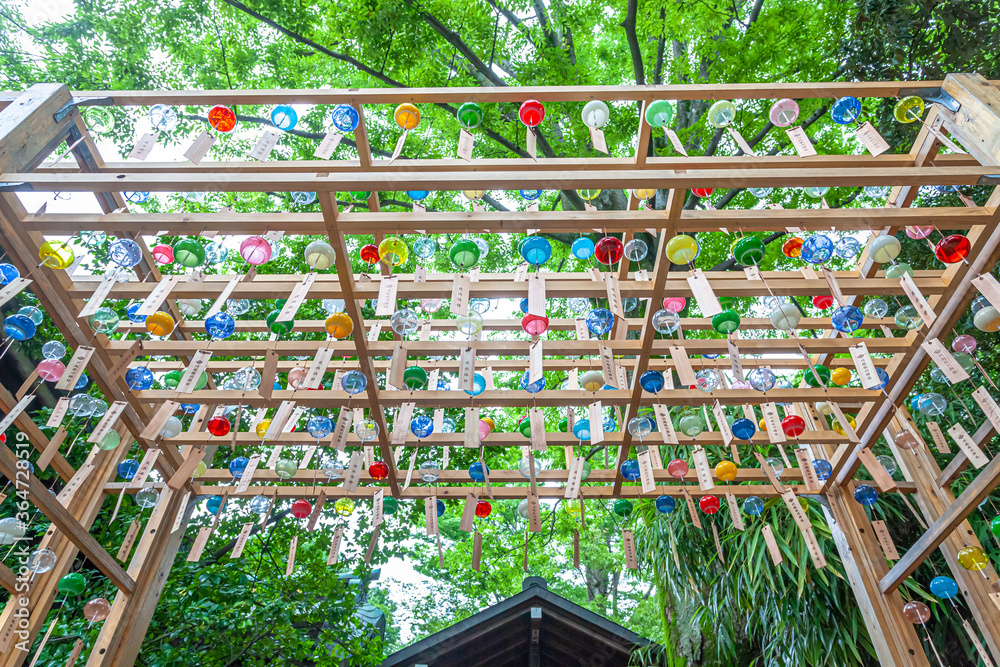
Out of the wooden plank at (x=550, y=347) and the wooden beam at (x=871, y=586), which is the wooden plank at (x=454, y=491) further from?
the wooden plank at (x=550, y=347)

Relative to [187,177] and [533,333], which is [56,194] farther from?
[533,333]

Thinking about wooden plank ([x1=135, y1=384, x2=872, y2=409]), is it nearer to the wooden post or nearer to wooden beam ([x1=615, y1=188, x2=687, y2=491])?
wooden beam ([x1=615, y1=188, x2=687, y2=491])

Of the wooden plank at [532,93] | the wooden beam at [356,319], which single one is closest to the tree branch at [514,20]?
the wooden plank at [532,93]

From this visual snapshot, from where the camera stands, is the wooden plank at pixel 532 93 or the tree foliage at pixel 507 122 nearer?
the wooden plank at pixel 532 93

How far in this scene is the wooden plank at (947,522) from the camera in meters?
2.15

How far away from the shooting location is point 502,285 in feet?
7.63

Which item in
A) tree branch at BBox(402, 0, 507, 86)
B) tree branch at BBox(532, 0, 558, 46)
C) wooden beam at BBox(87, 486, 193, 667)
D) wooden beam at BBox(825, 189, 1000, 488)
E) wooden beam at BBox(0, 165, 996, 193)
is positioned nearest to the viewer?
wooden beam at BBox(0, 165, 996, 193)

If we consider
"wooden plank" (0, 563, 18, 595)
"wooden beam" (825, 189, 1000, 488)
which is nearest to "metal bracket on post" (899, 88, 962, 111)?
"wooden beam" (825, 189, 1000, 488)

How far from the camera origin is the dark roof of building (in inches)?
166

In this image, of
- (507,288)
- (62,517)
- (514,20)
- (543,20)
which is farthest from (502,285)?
(514,20)

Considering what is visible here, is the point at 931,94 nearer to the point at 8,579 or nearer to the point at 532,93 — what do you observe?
the point at 532,93

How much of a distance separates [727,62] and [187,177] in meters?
3.89

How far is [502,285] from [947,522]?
2019 mm

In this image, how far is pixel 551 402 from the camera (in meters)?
2.61
